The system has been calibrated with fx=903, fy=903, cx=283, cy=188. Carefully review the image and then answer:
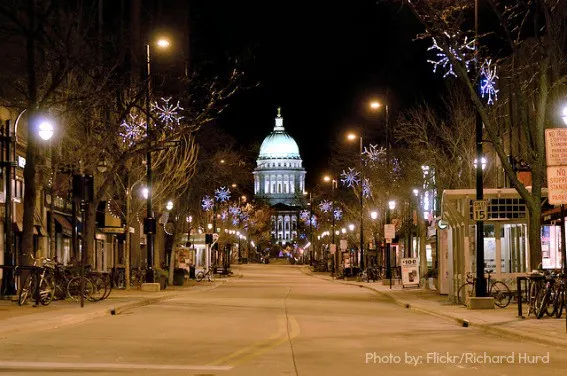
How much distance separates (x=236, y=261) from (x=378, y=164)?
93.9 m

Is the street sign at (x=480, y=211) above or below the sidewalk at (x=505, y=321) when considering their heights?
above

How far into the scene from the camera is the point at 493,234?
110ft

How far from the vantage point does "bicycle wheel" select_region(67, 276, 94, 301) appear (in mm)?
29078

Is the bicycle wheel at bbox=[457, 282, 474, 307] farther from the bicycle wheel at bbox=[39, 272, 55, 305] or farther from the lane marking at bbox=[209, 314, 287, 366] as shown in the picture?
the bicycle wheel at bbox=[39, 272, 55, 305]

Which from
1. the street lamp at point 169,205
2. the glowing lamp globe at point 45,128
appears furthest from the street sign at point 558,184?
the street lamp at point 169,205

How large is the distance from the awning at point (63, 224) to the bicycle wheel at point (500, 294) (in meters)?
22.6

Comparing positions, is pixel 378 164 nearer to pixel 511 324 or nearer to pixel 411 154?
pixel 411 154

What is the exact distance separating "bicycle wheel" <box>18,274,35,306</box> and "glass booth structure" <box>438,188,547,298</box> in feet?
44.6

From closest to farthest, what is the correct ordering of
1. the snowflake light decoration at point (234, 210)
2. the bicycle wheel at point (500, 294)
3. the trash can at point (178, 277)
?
the bicycle wheel at point (500, 294) < the trash can at point (178, 277) < the snowflake light decoration at point (234, 210)

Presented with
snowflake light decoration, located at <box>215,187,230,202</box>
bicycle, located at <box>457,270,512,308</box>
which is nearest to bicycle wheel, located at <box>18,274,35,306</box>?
bicycle, located at <box>457,270,512,308</box>

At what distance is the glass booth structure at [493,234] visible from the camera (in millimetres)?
30344

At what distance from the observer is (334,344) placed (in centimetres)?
1677

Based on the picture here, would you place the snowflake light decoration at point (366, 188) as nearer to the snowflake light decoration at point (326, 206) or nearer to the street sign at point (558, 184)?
the snowflake light decoration at point (326, 206)

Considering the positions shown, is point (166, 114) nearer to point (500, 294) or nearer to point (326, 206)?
point (500, 294)
